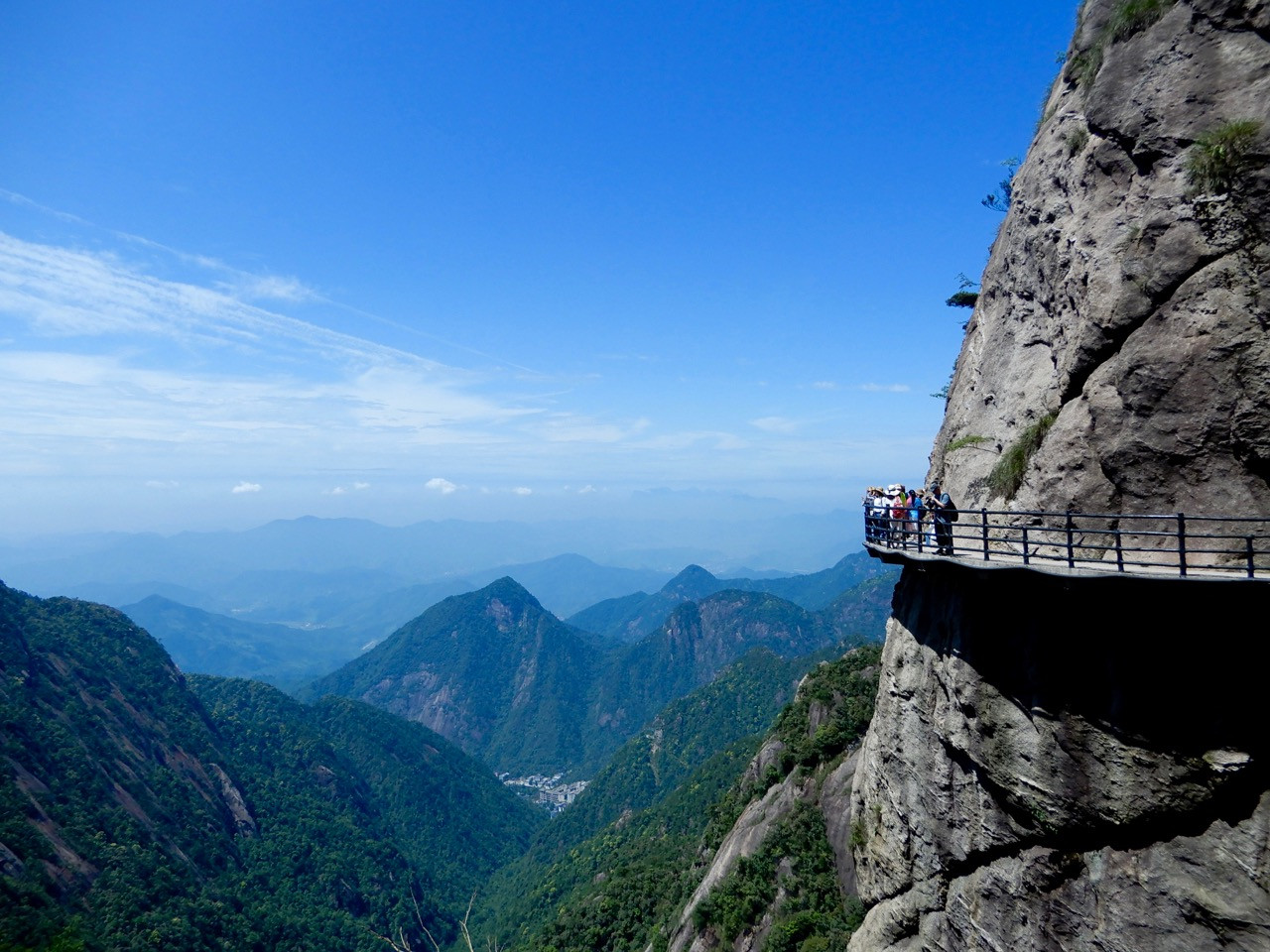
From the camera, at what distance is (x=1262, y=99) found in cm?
1114

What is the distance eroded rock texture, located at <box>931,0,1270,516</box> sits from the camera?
10906mm

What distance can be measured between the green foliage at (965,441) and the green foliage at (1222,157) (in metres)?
7.25

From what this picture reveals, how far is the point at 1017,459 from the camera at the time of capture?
15180mm

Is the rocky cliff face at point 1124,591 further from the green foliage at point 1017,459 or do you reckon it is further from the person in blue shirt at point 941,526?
the person in blue shirt at point 941,526

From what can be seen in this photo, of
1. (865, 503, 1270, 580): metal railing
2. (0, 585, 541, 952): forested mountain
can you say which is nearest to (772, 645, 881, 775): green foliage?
(865, 503, 1270, 580): metal railing

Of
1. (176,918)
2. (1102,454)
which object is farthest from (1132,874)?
(176,918)

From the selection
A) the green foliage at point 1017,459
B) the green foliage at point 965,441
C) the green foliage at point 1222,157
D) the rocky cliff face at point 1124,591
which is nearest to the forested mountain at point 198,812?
the rocky cliff face at point 1124,591

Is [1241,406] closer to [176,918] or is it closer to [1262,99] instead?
[1262,99]

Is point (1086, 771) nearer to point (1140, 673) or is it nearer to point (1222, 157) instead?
point (1140, 673)

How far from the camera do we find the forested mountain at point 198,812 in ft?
203

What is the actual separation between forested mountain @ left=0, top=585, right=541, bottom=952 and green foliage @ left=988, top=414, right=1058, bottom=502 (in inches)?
1027

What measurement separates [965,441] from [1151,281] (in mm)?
6691

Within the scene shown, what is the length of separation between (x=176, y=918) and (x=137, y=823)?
1719 cm

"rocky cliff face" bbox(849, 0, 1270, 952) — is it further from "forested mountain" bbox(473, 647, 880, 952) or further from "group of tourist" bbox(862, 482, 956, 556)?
"forested mountain" bbox(473, 647, 880, 952)
